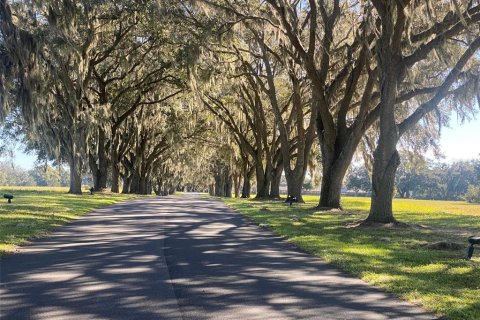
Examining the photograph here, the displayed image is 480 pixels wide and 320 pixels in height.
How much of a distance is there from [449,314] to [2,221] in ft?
35.3

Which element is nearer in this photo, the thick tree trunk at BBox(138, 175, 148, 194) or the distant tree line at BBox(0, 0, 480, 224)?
the distant tree line at BBox(0, 0, 480, 224)

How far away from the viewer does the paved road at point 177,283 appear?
5348mm

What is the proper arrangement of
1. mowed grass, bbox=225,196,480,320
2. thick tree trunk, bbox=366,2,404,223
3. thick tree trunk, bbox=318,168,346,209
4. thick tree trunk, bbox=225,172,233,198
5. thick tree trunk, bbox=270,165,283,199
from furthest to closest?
thick tree trunk, bbox=225,172,233,198
thick tree trunk, bbox=270,165,283,199
thick tree trunk, bbox=318,168,346,209
thick tree trunk, bbox=366,2,404,223
mowed grass, bbox=225,196,480,320

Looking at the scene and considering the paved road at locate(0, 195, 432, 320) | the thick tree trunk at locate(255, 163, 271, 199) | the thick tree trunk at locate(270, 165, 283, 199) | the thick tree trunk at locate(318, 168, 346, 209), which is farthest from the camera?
the thick tree trunk at locate(255, 163, 271, 199)

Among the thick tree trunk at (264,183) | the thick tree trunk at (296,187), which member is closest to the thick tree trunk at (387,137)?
the thick tree trunk at (296,187)

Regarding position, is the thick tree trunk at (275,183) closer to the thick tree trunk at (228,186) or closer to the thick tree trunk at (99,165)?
the thick tree trunk at (99,165)

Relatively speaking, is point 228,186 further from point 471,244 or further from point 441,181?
point 441,181

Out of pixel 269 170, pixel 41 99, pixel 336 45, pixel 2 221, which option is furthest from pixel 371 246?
pixel 269 170

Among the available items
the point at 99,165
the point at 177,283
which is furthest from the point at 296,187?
the point at 177,283

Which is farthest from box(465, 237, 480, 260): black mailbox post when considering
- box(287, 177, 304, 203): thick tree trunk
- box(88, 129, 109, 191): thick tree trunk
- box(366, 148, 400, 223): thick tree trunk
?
box(88, 129, 109, 191): thick tree trunk

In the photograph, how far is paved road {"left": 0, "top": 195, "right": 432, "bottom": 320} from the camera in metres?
5.35

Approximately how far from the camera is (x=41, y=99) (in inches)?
622

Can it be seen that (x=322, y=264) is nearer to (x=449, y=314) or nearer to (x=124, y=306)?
(x=449, y=314)

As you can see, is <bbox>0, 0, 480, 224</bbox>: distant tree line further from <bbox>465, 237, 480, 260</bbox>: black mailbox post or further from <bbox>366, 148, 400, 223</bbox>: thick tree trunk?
<bbox>465, 237, 480, 260</bbox>: black mailbox post
